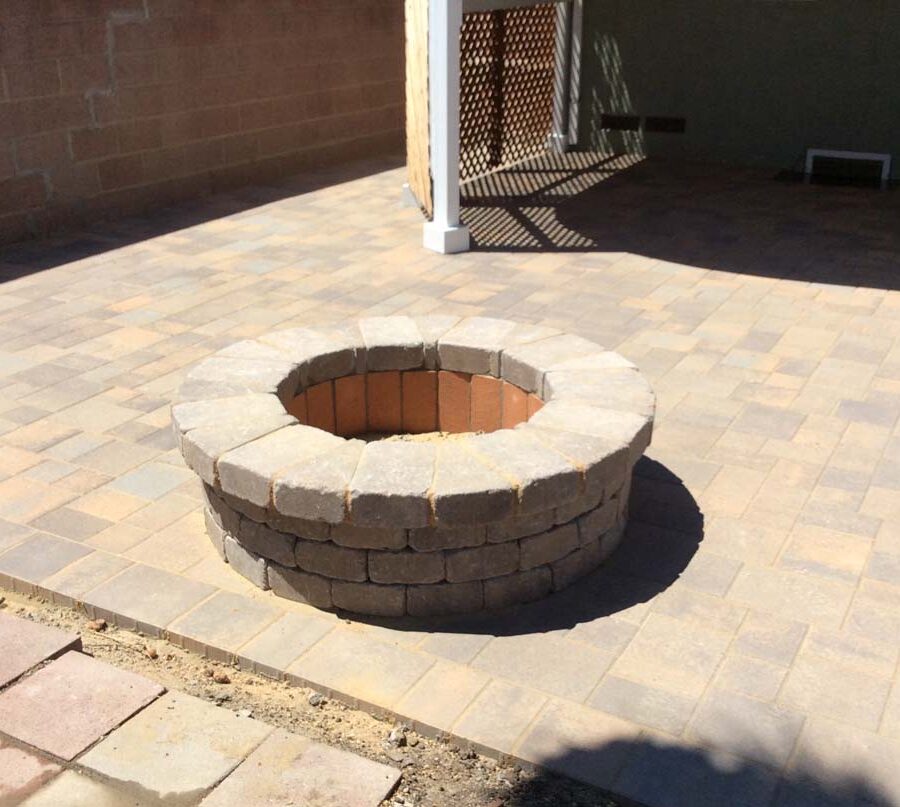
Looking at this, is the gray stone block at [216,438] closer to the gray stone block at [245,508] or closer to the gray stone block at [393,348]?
the gray stone block at [245,508]

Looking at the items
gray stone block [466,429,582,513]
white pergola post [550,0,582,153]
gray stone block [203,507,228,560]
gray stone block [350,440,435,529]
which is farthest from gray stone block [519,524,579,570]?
white pergola post [550,0,582,153]

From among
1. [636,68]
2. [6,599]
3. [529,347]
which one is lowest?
[6,599]

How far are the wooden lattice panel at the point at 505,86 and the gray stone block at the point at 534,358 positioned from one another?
19.8 ft

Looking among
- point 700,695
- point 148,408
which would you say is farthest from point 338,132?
point 700,695

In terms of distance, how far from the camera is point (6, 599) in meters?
3.95

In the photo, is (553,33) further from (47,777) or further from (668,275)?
(47,777)

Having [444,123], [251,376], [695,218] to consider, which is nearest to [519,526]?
[251,376]

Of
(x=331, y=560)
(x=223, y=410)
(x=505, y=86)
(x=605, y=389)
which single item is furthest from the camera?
(x=505, y=86)

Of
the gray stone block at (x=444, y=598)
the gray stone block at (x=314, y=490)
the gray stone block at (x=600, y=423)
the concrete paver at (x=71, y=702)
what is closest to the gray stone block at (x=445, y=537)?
the gray stone block at (x=444, y=598)

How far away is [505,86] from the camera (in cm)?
1091

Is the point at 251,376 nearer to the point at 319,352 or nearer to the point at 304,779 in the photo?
the point at 319,352

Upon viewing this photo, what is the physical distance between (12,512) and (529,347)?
2.37m

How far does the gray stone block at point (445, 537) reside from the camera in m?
3.62

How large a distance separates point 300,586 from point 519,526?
85cm
